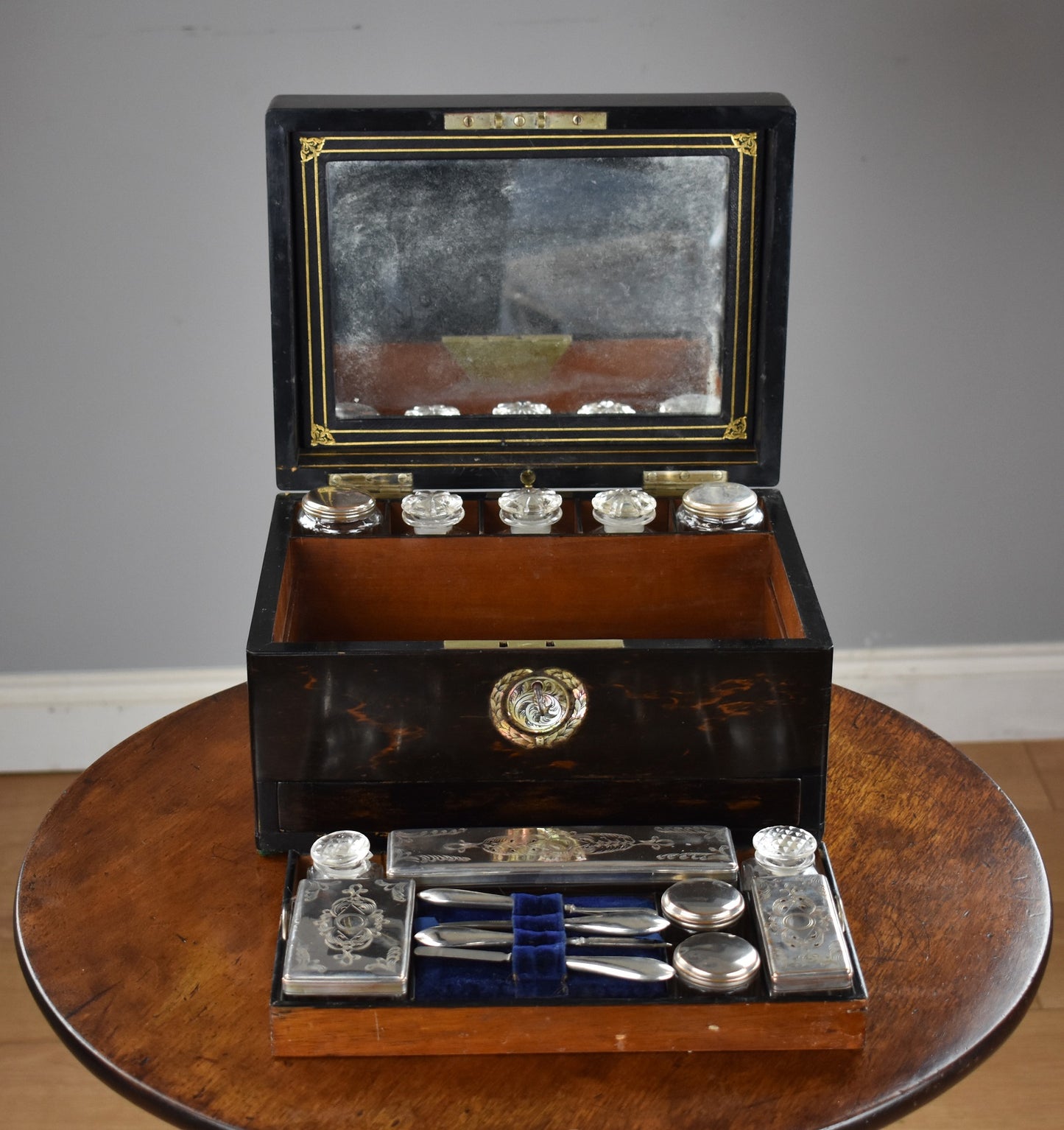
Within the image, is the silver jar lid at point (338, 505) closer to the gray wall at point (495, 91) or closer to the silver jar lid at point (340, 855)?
the silver jar lid at point (340, 855)

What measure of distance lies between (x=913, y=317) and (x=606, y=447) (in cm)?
91

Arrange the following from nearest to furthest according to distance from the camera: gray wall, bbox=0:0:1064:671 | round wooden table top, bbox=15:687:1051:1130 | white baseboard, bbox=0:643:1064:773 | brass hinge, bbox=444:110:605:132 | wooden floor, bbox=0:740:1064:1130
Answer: round wooden table top, bbox=15:687:1051:1130
brass hinge, bbox=444:110:605:132
wooden floor, bbox=0:740:1064:1130
gray wall, bbox=0:0:1064:671
white baseboard, bbox=0:643:1064:773

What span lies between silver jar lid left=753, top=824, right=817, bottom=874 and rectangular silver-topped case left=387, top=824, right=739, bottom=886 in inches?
1.0

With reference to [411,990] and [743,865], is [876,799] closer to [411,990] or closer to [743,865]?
[743,865]

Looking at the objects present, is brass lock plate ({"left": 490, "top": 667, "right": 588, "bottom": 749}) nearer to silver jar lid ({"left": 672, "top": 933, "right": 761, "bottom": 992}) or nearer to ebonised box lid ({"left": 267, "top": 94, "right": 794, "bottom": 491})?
silver jar lid ({"left": 672, "top": 933, "right": 761, "bottom": 992})

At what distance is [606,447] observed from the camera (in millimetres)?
1717

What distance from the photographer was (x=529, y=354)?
172 centimetres

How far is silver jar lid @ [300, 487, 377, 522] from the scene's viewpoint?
161 cm

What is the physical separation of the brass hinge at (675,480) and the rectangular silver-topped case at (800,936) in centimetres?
56

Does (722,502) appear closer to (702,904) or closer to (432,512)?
(432,512)

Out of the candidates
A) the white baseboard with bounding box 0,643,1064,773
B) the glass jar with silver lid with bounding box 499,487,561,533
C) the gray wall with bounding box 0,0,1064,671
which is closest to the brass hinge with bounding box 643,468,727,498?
the glass jar with silver lid with bounding box 499,487,561,533

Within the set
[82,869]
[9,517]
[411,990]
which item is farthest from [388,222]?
[9,517]

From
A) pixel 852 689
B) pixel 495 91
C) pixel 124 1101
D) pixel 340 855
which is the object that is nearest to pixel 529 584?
pixel 340 855

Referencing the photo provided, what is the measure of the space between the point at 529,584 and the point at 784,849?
0.47 metres
